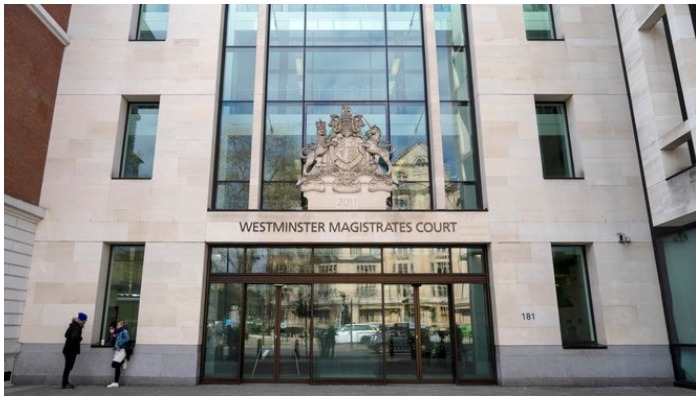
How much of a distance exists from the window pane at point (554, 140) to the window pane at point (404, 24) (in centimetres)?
481

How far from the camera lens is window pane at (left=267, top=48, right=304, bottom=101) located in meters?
15.9

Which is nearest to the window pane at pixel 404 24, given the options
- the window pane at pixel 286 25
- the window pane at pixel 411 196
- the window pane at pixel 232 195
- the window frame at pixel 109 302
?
the window pane at pixel 286 25

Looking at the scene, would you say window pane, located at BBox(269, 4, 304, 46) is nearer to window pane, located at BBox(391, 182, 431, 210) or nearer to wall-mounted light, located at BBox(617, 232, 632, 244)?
window pane, located at BBox(391, 182, 431, 210)

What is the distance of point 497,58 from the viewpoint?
15641 millimetres

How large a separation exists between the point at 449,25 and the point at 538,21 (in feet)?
10.00

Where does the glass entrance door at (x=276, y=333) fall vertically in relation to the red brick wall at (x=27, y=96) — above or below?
below

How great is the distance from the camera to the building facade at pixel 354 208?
13.4 meters

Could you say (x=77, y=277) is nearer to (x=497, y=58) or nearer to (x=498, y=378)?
(x=498, y=378)

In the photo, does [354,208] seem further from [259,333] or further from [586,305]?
[586,305]

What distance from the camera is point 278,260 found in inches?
560

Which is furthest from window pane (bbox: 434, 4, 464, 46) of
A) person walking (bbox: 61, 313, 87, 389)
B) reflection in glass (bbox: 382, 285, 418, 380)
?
person walking (bbox: 61, 313, 87, 389)

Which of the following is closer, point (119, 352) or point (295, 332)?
point (119, 352)

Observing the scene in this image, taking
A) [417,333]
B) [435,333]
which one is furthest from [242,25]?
[435,333]

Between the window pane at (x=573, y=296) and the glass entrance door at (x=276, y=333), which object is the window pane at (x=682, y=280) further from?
the glass entrance door at (x=276, y=333)
